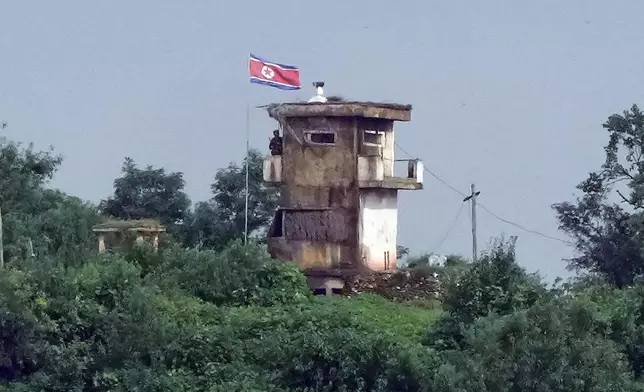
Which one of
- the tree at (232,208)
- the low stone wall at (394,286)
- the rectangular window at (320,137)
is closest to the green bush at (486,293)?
the low stone wall at (394,286)

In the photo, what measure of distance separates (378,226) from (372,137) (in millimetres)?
2384

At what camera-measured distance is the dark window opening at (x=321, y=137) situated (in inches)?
1380

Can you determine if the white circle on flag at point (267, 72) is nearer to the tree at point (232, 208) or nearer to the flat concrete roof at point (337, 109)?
the flat concrete roof at point (337, 109)

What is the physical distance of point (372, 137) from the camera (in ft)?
117

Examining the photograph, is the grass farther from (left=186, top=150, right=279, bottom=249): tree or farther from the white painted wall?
(left=186, top=150, right=279, bottom=249): tree

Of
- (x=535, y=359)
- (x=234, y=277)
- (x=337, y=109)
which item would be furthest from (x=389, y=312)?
(x=535, y=359)

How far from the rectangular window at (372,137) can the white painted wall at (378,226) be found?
124 cm

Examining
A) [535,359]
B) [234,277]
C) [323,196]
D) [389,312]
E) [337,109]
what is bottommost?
[535,359]

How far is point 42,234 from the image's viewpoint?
133 feet

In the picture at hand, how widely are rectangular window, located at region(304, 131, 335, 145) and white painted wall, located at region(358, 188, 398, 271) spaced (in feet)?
5.15

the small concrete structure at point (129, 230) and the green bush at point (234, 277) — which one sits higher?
the small concrete structure at point (129, 230)

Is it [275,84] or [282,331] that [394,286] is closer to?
[275,84]

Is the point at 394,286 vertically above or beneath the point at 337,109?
beneath

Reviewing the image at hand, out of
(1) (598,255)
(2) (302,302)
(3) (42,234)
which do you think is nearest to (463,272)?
(2) (302,302)
